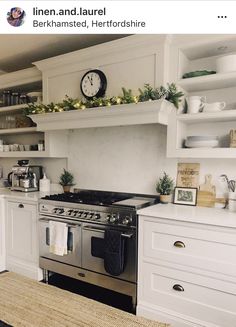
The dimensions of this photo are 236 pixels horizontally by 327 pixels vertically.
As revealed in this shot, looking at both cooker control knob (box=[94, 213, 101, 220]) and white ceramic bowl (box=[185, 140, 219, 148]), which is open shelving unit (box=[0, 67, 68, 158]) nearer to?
cooker control knob (box=[94, 213, 101, 220])

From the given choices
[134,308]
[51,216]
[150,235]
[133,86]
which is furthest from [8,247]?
[133,86]

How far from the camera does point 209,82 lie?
219 cm

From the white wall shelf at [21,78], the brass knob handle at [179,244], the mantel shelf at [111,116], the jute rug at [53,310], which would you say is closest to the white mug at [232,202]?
the brass knob handle at [179,244]

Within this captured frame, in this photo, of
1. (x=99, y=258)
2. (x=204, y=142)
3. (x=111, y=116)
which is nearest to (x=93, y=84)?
(x=111, y=116)

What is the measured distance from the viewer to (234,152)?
6.70 ft

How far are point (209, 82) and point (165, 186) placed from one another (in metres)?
0.99

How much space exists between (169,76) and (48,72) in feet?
4.59

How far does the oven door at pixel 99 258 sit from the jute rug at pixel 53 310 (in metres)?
0.30

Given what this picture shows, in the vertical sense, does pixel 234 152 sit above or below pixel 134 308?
above

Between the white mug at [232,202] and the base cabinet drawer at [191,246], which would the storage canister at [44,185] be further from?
the white mug at [232,202]

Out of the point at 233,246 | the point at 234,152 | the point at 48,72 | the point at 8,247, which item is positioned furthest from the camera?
the point at 8,247

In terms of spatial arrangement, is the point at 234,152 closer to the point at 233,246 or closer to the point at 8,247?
the point at 233,246

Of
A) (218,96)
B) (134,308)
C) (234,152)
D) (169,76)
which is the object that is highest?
(169,76)

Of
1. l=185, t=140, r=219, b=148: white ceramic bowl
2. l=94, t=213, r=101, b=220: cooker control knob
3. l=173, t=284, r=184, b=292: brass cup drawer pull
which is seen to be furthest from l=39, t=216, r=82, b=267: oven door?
l=185, t=140, r=219, b=148: white ceramic bowl
